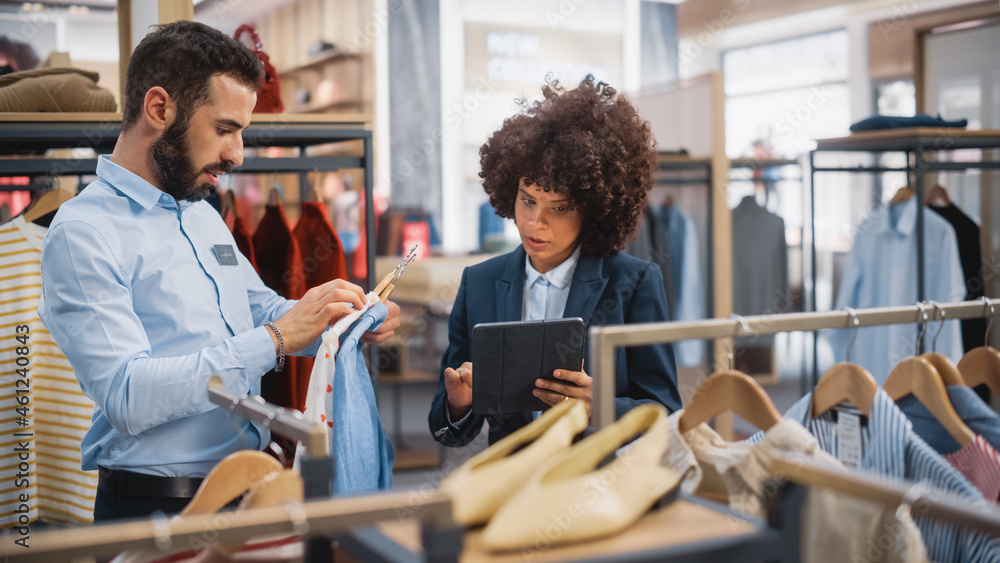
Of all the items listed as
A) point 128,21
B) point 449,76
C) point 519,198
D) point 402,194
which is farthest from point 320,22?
point 519,198

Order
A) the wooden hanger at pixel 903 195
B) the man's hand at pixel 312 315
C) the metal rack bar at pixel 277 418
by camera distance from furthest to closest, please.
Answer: the wooden hanger at pixel 903 195 < the man's hand at pixel 312 315 < the metal rack bar at pixel 277 418

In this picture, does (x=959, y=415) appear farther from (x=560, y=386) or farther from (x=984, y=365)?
(x=560, y=386)

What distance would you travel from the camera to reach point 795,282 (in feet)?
26.3

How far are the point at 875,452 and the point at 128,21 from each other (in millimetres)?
2670

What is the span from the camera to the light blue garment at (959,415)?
1.28 meters

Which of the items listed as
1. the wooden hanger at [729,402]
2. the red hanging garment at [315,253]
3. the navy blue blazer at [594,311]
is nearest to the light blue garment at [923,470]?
the wooden hanger at [729,402]

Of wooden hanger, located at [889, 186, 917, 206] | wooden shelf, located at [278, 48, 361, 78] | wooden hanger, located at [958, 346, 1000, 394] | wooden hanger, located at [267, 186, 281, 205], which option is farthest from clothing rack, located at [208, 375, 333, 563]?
wooden shelf, located at [278, 48, 361, 78]

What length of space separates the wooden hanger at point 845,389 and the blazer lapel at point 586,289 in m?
0.61

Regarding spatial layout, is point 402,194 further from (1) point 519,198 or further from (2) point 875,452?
(2) point 875,452

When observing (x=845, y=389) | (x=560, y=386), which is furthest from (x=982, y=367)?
(x=560, y=386)

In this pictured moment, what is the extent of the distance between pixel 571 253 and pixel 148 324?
98cm

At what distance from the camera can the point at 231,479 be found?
107 centimetres

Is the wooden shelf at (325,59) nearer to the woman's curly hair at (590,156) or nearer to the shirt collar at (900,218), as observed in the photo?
the shirt collar at (900,218)

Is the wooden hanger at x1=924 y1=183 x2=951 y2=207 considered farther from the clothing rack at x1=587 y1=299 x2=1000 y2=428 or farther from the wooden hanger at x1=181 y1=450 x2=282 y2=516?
the wooden hanger at x1=181 y1=450 x2=282 y2=516
